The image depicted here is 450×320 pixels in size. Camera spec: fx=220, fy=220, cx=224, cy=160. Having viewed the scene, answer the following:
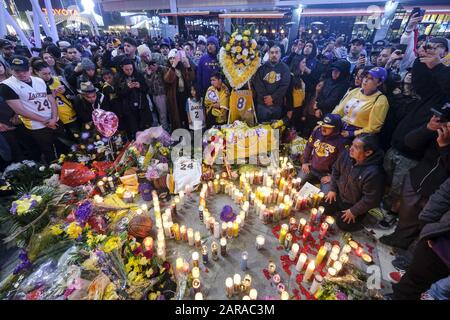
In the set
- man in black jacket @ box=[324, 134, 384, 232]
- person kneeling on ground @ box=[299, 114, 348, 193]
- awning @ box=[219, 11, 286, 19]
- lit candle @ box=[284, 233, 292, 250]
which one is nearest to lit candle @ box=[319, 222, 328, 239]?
man in black jacket @ box=[324, 134, 384, 232]

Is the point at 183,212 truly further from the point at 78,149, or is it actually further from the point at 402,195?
the point at 402,195

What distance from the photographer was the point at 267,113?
4.86 m

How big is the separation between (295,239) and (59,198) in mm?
3443

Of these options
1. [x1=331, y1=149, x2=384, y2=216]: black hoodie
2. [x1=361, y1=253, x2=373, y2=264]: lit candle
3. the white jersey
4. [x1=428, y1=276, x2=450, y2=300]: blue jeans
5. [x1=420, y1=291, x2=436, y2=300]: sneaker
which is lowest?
[x1=361, y1=253, x2=373, y2=264]: lit candle

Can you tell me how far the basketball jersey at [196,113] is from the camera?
193 inches

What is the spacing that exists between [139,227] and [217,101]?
9.78ft

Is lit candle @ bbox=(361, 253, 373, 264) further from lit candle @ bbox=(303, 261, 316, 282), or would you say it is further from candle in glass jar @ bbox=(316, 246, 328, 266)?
lit candle @ bbox=(303, 261, 316, 282)

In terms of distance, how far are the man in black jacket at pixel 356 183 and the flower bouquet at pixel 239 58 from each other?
2.54 metres

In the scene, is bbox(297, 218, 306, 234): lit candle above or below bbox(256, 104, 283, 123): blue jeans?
below

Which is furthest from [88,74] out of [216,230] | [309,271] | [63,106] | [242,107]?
[309,271]

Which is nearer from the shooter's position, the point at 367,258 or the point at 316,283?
the point at 316,283

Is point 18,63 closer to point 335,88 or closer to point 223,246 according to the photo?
point 223,246

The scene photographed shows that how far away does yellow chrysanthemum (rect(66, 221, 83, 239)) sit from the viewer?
8.93 feet

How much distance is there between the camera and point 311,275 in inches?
99.1
